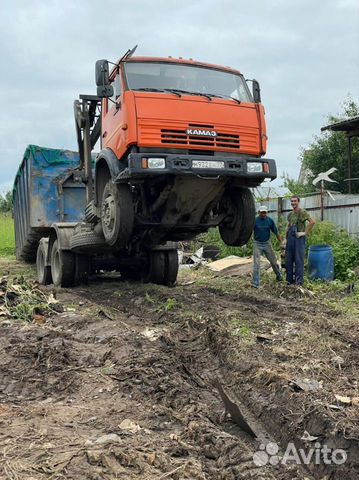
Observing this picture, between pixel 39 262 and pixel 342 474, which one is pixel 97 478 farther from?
pixel 39 262

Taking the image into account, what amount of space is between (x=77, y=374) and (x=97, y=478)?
1825mm

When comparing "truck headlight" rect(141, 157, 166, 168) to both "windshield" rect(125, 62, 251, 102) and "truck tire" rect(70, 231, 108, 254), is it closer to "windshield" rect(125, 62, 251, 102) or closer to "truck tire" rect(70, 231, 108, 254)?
"windshield" rect(125, 62, 251, 102)

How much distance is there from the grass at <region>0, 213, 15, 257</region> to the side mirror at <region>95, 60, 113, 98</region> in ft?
39.4

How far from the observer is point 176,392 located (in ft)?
13.0

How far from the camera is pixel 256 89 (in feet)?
24.1

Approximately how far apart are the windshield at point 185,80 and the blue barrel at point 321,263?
3.74 metres

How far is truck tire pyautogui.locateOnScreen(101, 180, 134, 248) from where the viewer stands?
22.6 feet

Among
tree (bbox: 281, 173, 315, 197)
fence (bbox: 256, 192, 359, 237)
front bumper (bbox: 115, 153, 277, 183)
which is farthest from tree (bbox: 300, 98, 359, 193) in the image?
front bumper (bbox: 115, 153, 277, 183)

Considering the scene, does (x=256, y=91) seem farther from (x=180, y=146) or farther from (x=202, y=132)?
(x=180, y=146)

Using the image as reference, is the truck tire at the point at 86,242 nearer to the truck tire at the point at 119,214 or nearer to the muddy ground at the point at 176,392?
the truck tire at the point at 119,214

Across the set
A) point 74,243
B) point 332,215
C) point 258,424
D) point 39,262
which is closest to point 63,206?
point 39,262

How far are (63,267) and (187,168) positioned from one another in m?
4.08

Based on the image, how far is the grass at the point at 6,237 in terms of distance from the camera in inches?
764

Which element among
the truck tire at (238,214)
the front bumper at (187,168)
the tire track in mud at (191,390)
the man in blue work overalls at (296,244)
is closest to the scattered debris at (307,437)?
the tire track in mud at (191,390)
